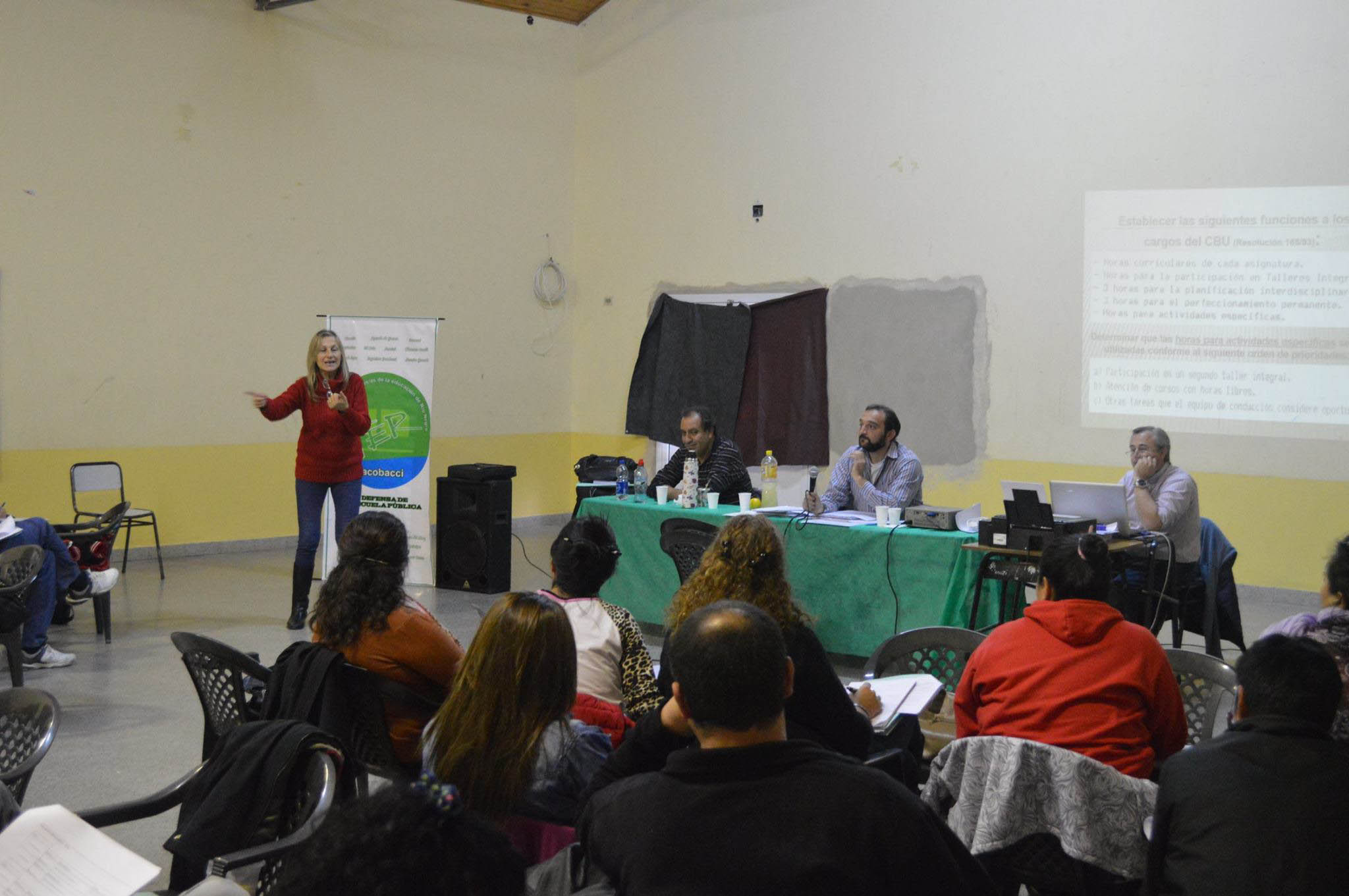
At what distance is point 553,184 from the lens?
10.7m

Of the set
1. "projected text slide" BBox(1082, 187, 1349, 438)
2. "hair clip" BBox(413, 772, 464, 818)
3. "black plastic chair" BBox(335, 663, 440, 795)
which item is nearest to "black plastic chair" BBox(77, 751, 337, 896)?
"black plastic chair" BBox(335, 663, 440, 795)

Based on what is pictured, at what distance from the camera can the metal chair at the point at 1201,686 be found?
2.96 metres

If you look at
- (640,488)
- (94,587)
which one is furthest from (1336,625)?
(94,587)

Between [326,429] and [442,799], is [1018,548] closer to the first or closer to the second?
[326,429]

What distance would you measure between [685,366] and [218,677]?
710 centimetres

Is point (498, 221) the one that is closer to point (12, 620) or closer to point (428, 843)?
point (12, 620)

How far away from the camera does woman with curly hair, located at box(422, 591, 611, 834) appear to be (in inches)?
84.5

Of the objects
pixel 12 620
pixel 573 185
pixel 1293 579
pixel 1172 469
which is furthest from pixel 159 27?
pixel 1293 579

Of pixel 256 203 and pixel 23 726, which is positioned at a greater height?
pixel 256 203

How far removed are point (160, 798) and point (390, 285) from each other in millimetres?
7720

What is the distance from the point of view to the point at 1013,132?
8102 mm

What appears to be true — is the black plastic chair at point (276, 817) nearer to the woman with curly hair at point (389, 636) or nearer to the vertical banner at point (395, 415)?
the woman with curly hair at point (389, 636)

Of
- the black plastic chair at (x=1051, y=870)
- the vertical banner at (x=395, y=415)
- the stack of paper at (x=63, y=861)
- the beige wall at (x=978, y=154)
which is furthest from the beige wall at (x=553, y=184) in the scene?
the stack of paper at (x=63, y=861)

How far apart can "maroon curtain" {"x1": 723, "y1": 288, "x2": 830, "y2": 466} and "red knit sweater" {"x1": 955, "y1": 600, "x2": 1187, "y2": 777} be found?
6.47 metres
